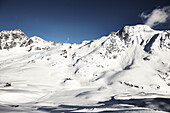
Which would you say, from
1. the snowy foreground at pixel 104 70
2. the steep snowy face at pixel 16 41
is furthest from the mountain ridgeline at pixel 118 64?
the steep snowy face at pixel 16 41

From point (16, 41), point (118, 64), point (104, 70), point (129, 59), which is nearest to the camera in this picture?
point (104, 70)

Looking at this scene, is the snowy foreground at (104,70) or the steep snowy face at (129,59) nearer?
the snowy foreground at (104,70)

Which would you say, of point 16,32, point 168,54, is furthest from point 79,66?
point 16,32

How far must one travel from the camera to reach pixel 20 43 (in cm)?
9106

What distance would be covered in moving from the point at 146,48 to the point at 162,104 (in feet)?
154

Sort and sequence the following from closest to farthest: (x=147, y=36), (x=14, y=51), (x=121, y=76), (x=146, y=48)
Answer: (x=121, y=76) → (x=146, y=48) → (x=147, y=36) → (x=14, y=51)

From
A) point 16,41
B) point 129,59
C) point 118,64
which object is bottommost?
point 118,64

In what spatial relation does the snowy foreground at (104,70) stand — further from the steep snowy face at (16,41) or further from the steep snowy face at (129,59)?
the steep snowy face at (16,41)

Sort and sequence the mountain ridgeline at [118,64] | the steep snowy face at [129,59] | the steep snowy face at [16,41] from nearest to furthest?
the mountain ridgeline at [118,64]
the steep snowy face at [129,59]
the steep snowy face at [16,41]

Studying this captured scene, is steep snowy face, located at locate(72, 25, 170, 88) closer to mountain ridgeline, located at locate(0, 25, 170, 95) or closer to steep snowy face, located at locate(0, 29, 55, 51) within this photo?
mountain ridgeline, located at locate(0, 25, 170, 95)

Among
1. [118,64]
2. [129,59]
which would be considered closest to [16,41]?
[118,64]

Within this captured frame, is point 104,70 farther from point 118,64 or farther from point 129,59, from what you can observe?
point 129,59

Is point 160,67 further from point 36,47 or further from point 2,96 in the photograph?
point 36,47

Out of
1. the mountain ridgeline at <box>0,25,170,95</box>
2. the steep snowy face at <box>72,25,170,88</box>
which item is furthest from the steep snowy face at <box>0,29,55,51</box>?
the steep snowy face at <box>72,25,170,88</box>
